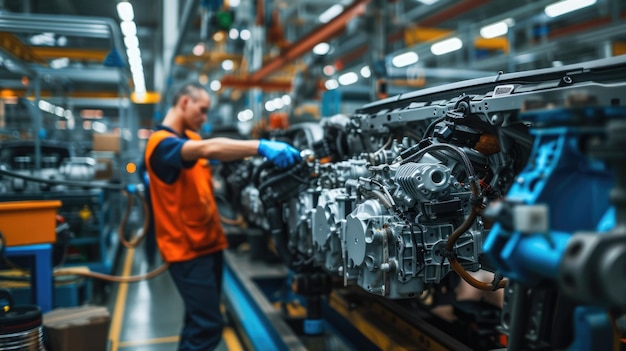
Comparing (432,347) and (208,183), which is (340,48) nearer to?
(208,183)

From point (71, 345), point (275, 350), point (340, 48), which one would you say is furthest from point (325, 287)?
point (340, 48)

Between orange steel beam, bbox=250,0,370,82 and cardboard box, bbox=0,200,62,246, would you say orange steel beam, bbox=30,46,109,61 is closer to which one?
orange steel beam, bbox=250,0,370,82

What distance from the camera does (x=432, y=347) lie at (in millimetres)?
2711

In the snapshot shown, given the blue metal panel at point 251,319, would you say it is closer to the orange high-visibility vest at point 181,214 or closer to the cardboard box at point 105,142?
the orange high-visibility vest at point 181,214

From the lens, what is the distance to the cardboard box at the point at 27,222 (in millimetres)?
3330

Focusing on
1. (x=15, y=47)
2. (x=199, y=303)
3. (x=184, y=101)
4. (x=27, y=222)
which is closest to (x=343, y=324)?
(x=199, y=303)

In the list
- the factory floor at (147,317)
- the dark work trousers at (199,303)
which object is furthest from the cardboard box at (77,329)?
the dark work trousers at (199,303)

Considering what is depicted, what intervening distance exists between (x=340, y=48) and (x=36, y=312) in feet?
43.0

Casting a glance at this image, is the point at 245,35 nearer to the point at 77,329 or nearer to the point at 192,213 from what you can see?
the point at 192,213

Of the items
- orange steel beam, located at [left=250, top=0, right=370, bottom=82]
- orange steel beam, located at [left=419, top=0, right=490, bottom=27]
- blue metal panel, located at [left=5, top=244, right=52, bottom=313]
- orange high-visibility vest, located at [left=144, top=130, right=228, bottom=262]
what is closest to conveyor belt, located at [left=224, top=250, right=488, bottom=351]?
orange high-visibility vest, located at [left=144, top=130, right=228, bottom=262]

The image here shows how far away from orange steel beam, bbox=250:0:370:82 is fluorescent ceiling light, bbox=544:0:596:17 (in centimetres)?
261

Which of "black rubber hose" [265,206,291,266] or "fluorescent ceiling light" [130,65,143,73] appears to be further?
"fluorescent ceiling light" [130,65,143,73]

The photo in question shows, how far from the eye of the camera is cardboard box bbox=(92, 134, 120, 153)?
25.5 ft

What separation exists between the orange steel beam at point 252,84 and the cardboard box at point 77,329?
6.82m
